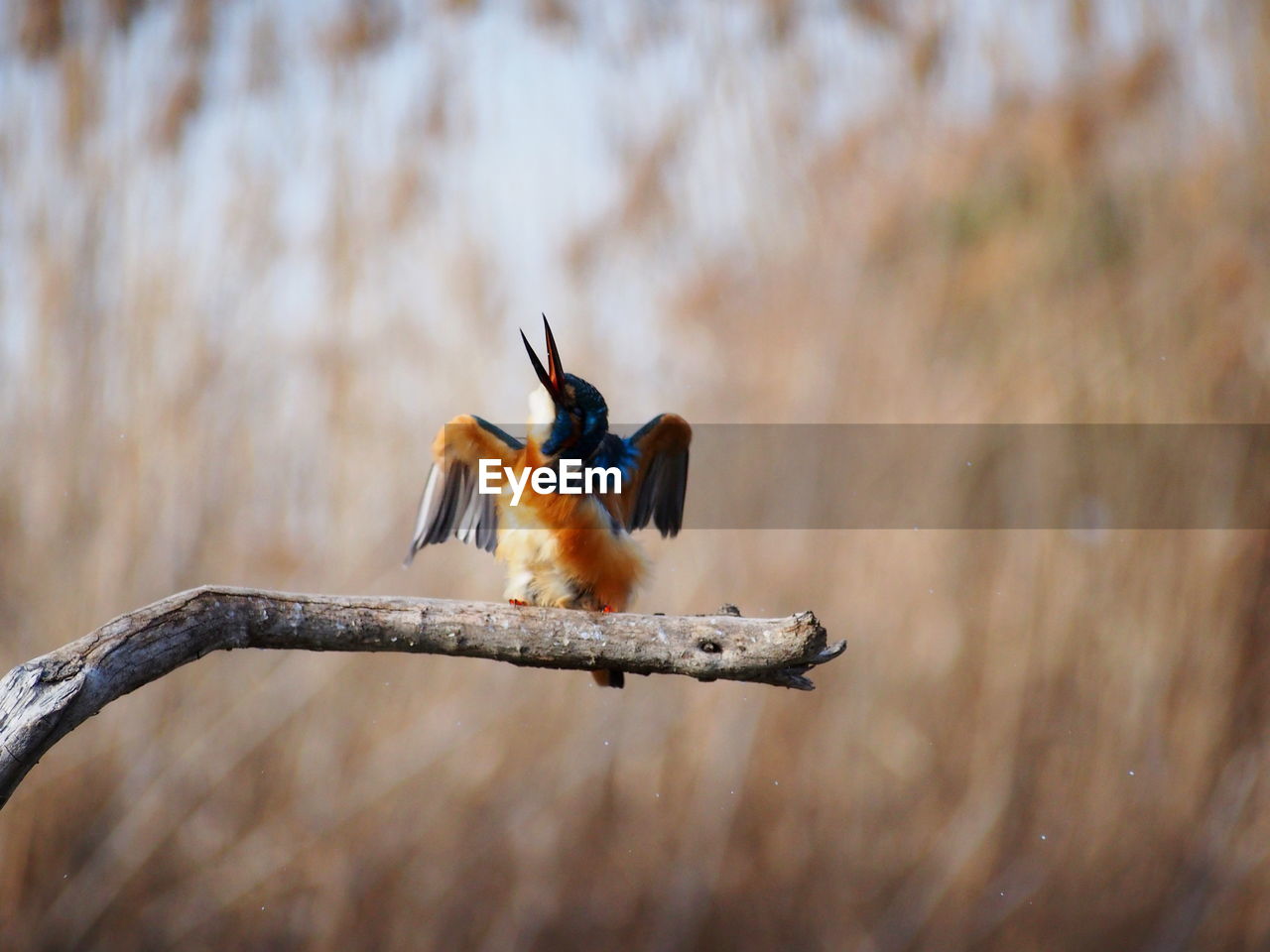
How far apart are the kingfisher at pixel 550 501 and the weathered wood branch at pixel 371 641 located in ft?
0.68

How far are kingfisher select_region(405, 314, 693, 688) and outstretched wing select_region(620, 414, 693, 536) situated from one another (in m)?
0.12

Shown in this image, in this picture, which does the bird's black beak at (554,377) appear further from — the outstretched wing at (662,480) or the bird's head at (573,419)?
the outstretched wing at (662,480)

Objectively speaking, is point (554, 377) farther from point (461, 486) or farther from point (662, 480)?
point (662, 480)

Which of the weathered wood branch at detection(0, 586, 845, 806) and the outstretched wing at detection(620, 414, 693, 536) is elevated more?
the outstretched wing at detection(620, 414, 693, 536)

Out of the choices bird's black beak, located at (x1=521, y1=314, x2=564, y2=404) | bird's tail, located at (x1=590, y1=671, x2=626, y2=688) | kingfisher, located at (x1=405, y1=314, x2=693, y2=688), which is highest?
bird's black beak, located at (x1=521, y1=314, x2=564, y2=404)

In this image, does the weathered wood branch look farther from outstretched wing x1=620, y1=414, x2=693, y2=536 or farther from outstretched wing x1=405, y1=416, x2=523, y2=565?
outstretched wing x1=620, y1=414, x2=693, y2=536

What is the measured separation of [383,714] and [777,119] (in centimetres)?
163

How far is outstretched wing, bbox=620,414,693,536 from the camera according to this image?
1707mm

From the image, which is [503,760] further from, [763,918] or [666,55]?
[666,55]

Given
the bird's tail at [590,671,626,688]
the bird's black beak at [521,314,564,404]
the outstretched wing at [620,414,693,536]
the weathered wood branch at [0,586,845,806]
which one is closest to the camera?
the weathered wood branch at [0,586,845,806]

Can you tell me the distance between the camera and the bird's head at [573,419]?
1.42 m

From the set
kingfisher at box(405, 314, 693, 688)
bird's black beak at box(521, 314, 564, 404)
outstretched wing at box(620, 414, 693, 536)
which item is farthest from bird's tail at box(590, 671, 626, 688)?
bird's black beak at box(521, 314, 564, 404)

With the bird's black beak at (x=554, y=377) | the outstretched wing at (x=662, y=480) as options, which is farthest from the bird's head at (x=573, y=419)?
the outstretched wing at (x=662, y=480)

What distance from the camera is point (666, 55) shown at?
2.48m
